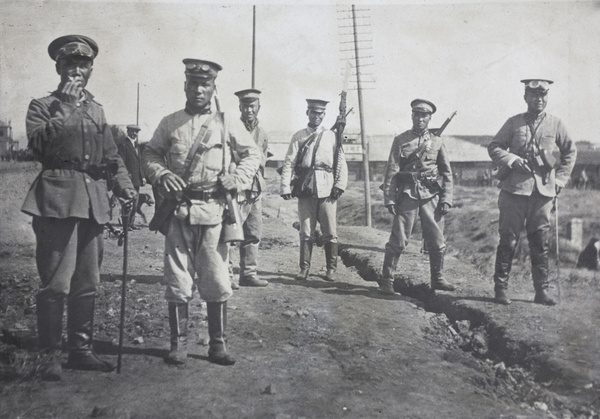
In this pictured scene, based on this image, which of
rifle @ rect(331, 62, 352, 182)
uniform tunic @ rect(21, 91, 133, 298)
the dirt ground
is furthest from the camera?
rifle @ rect(331, 62, 352, 182)

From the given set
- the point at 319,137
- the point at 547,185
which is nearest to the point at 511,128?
the point at 547,185

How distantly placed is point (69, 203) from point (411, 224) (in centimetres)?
351

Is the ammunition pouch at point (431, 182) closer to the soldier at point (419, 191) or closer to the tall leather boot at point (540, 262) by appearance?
the soldier at point (419, 191)

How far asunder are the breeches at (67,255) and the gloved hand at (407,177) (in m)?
3.21

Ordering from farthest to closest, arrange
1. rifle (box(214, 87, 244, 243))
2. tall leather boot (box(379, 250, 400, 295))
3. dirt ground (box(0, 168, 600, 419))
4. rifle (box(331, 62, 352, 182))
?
rifle (box(331, 62, 352, 182)) → tall leather boot (box(379, 250, 400, 295)) → rifle (box(214, 87, 244, 243)) → dirt ground (box(0, 168, 600, 419))

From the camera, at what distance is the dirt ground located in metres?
2.86

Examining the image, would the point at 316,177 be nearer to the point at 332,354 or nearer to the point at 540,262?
the point at 540,262

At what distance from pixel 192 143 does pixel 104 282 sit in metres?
2.39

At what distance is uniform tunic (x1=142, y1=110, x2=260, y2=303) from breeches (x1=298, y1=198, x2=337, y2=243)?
248 cm

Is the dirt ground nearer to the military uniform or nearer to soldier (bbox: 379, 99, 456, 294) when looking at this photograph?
the military uniform

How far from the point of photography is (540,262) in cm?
478

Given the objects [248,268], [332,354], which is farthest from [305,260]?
[332,354]

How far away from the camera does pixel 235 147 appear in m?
3.54

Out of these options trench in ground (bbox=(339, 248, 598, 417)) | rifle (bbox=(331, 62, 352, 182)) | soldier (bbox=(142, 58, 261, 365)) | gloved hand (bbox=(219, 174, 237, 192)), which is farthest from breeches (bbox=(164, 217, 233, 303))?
rifle (bbox=(331, 62, 352, 182))
